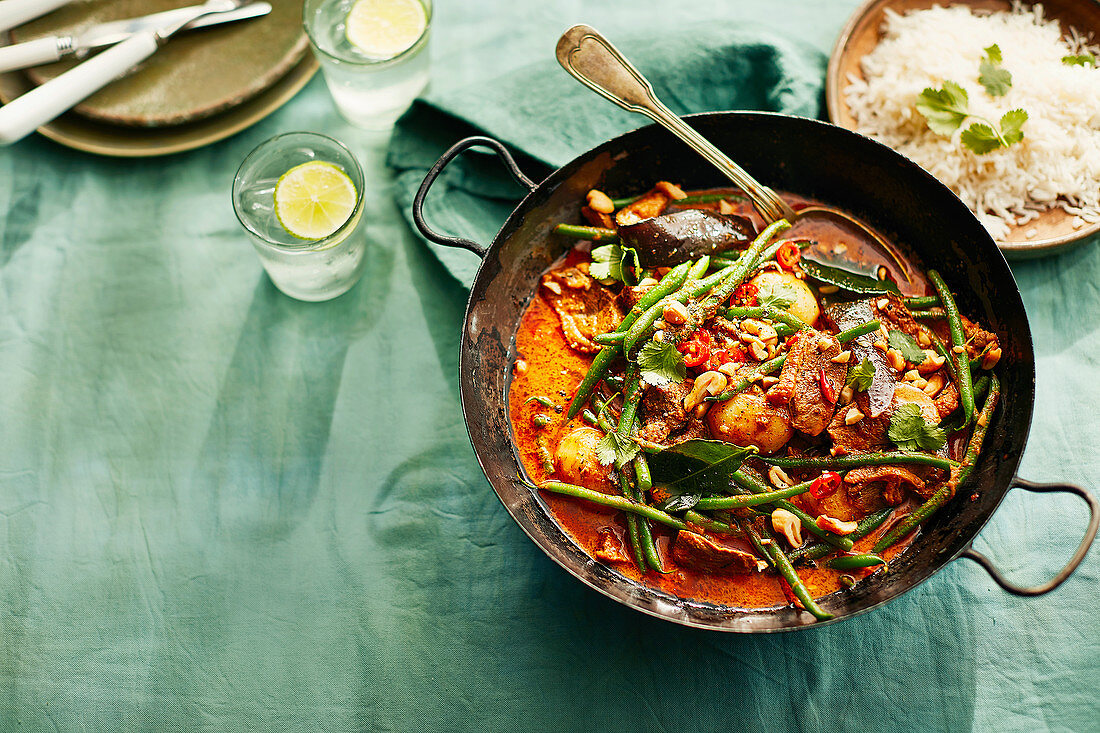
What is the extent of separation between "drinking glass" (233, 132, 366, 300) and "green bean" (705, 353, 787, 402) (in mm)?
1468

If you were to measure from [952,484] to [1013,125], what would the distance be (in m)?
1.43

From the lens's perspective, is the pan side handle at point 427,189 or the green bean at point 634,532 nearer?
the green bean at point 634,532

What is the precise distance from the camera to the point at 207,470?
2.89 m

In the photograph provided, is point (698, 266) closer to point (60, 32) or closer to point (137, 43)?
point (137, 43)

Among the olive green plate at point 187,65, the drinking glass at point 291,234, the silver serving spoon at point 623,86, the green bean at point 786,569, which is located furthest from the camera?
the olive green plate at point 187,65

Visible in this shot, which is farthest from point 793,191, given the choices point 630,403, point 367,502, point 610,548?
point 367,502

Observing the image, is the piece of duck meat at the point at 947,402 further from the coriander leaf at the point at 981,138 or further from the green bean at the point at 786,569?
the coriander leaf at the point at 981,138

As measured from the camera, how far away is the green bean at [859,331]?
249 centimetres

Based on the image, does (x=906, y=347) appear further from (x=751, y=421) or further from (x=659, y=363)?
(x=659, y=363)

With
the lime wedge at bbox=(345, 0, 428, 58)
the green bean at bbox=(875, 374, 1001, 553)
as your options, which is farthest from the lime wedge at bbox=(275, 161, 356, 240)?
the green bean at bbox=(875, 374, 1001, 553)

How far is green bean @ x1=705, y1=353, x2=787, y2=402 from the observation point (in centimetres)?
241

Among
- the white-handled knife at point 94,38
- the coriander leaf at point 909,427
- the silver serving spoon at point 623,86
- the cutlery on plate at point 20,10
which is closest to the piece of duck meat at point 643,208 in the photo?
the silver serving spoon at point 623,86

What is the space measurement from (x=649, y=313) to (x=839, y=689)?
145cm

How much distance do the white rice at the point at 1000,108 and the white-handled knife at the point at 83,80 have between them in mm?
2794
